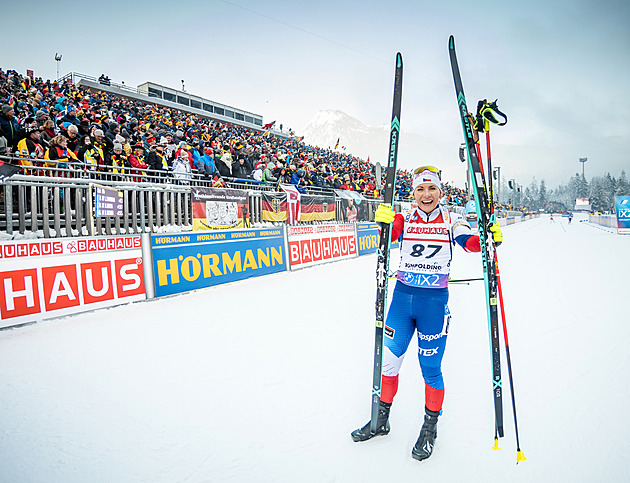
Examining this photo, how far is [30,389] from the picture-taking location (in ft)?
11.8

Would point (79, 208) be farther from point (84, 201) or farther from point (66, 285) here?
point (66, 285)

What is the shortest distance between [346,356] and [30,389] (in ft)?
10.3

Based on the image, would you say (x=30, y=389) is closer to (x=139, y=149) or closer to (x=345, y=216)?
(x=139, y=149)

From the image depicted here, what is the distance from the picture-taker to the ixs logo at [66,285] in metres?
5.33

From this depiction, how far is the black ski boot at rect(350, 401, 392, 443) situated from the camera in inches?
108

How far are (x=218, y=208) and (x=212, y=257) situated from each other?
5.07ft

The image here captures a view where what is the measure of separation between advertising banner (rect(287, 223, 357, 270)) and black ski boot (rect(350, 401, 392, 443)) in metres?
7.97

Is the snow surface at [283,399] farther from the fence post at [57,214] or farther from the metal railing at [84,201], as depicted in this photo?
the metal railing at [84,201]

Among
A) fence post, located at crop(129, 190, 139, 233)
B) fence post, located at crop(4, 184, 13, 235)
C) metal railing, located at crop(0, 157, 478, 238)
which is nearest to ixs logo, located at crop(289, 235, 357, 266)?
metal railing, located at crop(0, 157, 478, 238)

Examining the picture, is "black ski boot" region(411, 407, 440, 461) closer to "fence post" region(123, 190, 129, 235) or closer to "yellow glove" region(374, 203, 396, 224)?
"yellow glove" region(374, 203, 396, 224)

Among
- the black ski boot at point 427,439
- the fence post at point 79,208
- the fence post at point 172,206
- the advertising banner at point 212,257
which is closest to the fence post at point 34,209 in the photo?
the fence post at point 79,208

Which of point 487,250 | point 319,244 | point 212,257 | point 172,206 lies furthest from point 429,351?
point 319,244

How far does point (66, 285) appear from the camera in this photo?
589 cm

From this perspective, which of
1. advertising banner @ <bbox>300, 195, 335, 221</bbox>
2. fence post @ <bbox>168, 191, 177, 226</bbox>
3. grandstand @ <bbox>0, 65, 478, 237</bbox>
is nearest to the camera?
grandstand @ <bbox>0, 65, 478, 237</bbox>
